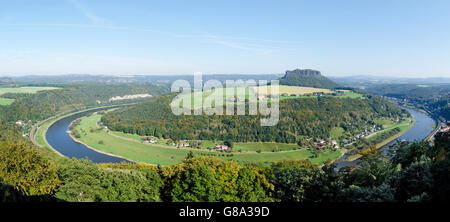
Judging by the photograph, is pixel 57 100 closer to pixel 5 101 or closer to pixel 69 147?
pixel 5 101

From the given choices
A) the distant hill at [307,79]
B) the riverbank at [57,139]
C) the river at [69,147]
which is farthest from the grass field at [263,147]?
the distant hill at [307,79]

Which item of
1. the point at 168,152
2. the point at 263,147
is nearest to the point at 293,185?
the point at 263,147

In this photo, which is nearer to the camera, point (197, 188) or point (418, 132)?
point (197, 188)

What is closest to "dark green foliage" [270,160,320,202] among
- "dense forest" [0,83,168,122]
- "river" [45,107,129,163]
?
"river" [45,107,129,163]

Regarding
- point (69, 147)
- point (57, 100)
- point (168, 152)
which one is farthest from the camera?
point (57, 100)

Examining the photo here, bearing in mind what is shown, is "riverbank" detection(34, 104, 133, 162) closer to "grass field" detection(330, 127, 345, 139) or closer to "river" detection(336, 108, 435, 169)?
"grass field" detection(330, 127, 345, 139)
